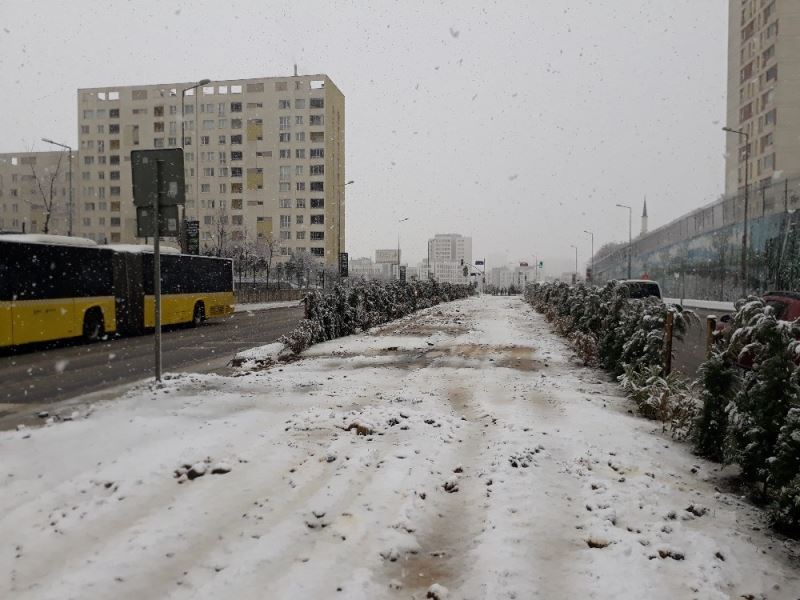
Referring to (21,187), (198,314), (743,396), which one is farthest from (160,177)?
(21,187)

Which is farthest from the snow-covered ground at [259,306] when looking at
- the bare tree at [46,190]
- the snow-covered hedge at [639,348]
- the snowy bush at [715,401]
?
the snowy bush at [715,401]

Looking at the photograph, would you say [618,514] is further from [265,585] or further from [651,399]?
[651,399]

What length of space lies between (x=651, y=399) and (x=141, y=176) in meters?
7.94

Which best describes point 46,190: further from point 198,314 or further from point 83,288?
point 83,288

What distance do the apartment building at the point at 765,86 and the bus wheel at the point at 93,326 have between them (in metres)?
63.1

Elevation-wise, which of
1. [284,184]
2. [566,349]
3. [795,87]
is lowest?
[566,349]

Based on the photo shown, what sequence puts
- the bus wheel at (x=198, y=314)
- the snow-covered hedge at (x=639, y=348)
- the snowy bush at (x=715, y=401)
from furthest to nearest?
the bus wheel at (x=198, y=314) < the snow-covered hedge at (x=639, y=348) < the snowy bush at (x=715, y=401)

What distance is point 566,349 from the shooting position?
49.9 feet

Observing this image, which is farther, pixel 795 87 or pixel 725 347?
pixel 795 87

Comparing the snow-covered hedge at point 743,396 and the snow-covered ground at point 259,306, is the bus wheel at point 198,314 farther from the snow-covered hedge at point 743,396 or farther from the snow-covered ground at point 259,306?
the snow-covered hedge at point 743,396

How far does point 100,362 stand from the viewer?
44.3 feet

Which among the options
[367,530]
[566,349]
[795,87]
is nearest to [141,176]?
[367,530]

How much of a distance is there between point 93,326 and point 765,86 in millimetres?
76305

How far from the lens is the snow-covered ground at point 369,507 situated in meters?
3.58
